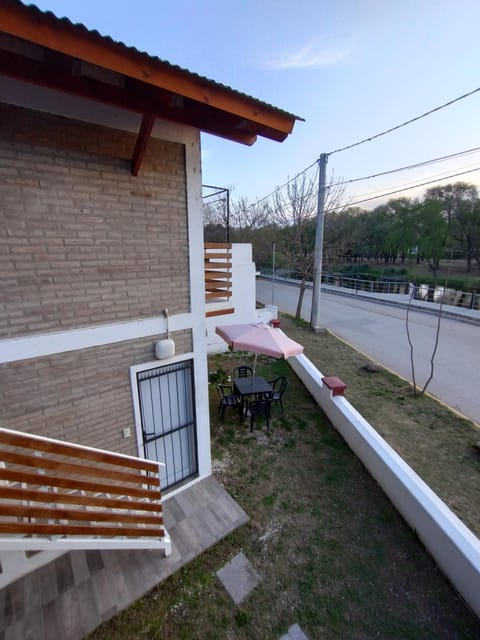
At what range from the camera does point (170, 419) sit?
4.05 metres

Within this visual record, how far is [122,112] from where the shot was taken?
9.49ft

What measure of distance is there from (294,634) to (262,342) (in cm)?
390

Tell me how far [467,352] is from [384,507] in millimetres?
8408

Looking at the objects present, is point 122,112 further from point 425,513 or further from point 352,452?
point 352,452

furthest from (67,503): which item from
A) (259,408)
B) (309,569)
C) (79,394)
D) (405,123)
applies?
(405,123)

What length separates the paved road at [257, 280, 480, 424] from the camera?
→ 7.33m

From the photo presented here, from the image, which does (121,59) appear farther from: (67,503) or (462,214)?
(462,214)

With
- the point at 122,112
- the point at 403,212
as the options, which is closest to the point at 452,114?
the point at 122,112

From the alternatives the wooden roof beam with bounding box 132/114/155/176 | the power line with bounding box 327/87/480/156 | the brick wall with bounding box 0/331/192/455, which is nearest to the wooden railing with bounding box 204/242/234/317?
the brick wall with bounding box 0/331/192/455

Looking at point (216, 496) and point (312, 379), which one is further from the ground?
point (312, 379)

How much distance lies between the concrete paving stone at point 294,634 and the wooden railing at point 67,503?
1.51 meters

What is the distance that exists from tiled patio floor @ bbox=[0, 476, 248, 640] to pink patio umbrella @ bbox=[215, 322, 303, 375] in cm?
267

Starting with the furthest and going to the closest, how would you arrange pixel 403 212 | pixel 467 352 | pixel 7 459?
pixel 403 212, pixel 467 352, pixel 7 459

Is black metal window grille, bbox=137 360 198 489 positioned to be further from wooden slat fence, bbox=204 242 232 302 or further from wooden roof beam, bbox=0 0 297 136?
wooden roof beam, bbox=0 0 297 136
